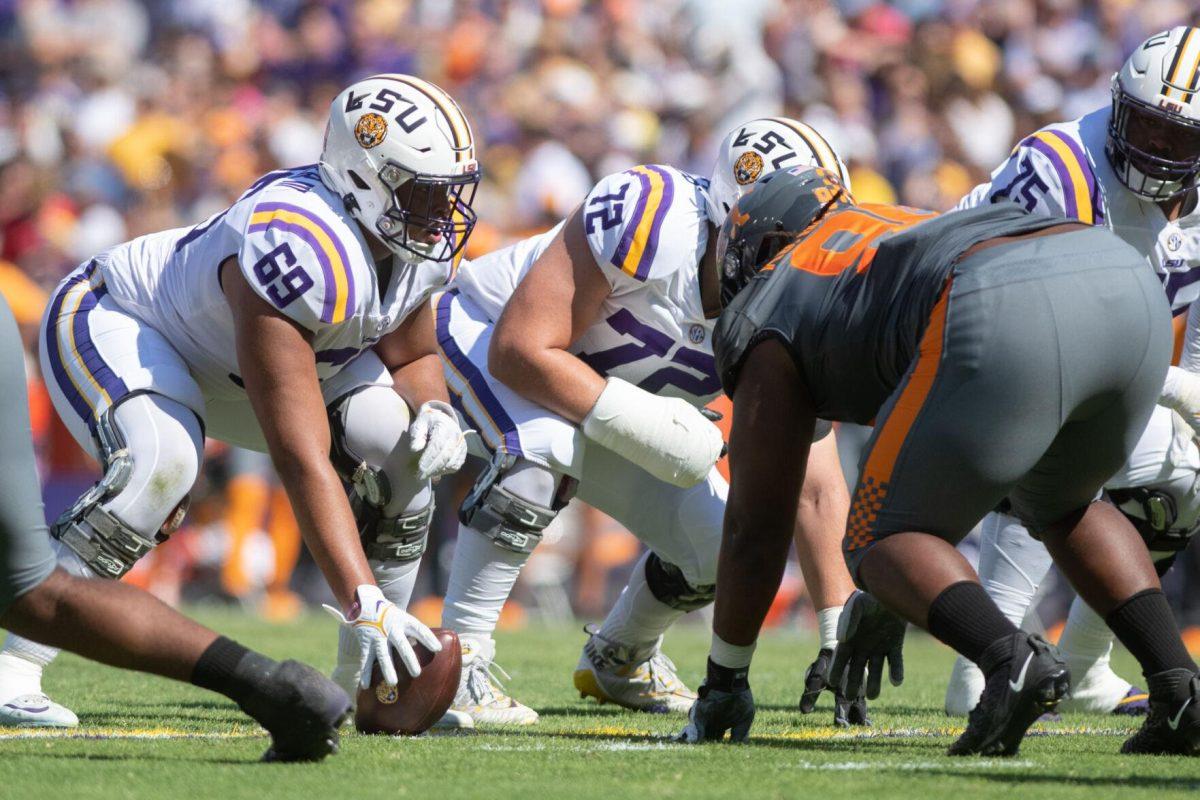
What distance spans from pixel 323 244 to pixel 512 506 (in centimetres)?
105

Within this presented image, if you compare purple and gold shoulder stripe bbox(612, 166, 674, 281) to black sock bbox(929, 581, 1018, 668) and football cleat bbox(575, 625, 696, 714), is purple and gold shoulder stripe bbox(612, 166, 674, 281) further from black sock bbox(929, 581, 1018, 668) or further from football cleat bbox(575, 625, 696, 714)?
black sock bbox(929, 581, 1018, 668)

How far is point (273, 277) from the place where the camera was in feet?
14.9

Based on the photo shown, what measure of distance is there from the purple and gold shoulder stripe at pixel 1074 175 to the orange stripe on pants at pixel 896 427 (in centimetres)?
150

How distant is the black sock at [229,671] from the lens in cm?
351

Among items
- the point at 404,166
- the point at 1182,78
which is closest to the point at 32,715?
the point at 404,166

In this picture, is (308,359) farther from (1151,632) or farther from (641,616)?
(1151,632)

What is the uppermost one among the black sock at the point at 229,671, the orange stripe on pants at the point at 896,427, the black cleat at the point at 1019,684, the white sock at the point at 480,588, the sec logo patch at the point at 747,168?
the sec logo patch at the point at 747,168

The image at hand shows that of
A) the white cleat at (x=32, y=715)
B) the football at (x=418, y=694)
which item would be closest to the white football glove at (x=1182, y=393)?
the football at (x=418, y=694)

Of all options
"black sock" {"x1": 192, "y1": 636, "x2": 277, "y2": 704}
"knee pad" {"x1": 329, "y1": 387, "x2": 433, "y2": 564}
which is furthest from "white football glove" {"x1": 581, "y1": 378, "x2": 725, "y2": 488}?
"black sock" {"x1": 192, "y1": 636, "x2": 277, "y2": 704}

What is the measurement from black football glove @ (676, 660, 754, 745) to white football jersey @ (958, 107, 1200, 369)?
1.71 meters

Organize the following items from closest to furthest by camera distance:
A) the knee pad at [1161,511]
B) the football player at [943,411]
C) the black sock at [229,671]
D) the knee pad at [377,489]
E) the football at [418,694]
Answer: the black sock at [229,671] → the football player at [943,411] → the football at [418,694] → the knee pad at [377,489] → the knee pad at [1161,511]

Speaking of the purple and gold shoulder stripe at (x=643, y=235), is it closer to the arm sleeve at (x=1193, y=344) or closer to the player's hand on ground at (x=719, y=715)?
the player's hand on ground at (x=719, y=715)

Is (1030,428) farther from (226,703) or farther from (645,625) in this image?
(226,703)

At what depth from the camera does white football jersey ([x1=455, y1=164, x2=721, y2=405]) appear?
516 cm
